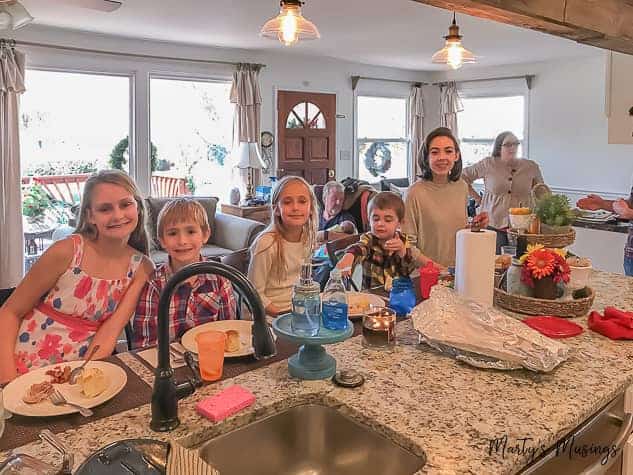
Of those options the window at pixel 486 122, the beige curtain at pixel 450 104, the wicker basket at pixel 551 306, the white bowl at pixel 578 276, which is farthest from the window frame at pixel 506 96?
the wicker basket at pixel 551 306

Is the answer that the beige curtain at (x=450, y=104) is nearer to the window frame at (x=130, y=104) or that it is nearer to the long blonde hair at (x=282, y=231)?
the window frame at (x=130, y=104)

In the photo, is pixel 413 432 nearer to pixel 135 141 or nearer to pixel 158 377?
pixel 158 377

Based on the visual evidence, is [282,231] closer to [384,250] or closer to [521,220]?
[384,250]

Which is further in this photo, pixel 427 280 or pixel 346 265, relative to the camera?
pixel 346 265

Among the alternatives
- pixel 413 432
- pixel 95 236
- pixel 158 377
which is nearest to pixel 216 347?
pixel 158 377

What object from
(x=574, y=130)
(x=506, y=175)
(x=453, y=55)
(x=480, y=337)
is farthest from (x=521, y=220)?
(x=574, y=130)

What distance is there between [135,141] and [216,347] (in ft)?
16.5

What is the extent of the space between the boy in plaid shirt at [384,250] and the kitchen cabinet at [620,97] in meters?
1.53

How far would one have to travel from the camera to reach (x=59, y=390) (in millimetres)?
1319

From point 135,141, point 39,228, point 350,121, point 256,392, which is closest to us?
point 256,392

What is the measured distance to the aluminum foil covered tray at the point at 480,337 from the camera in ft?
4.77

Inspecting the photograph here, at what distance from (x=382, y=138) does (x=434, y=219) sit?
227 inches

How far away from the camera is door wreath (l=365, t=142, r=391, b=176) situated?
823 cm

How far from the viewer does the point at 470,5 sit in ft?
6.05
